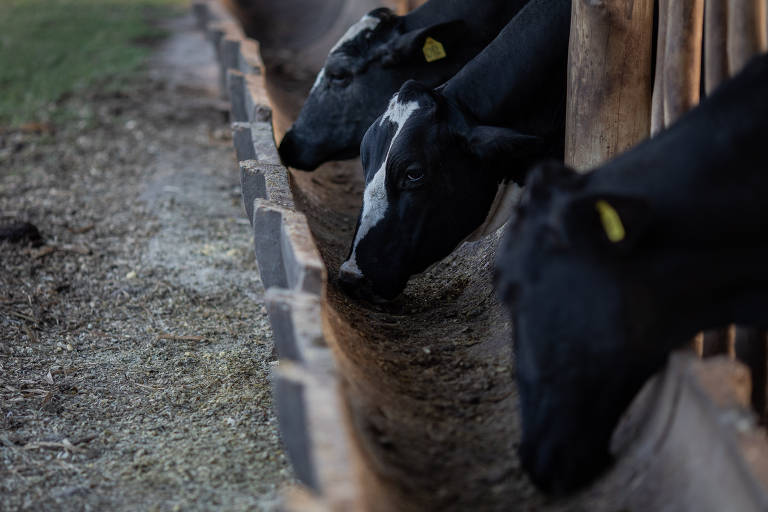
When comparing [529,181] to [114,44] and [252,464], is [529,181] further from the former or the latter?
[114,44]

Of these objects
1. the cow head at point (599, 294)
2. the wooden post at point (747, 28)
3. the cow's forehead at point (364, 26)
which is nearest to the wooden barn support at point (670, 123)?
the wooden post at point (747, 28)

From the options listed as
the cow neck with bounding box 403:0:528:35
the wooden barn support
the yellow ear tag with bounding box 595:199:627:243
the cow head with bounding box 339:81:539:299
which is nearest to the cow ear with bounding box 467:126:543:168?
the cow head with bounding box 339:81:539:299

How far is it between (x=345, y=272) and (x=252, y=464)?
130 cm

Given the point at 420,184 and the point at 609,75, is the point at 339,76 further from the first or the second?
the point at 609,75

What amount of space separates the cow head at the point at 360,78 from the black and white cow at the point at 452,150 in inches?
33.9

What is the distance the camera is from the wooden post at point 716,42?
9.80 ft

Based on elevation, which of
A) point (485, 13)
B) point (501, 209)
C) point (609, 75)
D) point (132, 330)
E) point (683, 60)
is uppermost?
point (683, 60)

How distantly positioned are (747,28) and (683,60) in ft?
1.45

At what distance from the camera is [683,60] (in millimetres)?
3254

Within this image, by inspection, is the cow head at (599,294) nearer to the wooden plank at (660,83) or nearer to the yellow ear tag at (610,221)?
the yellow ear tag at (610,221)

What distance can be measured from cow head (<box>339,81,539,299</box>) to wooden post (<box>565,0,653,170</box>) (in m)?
0.30

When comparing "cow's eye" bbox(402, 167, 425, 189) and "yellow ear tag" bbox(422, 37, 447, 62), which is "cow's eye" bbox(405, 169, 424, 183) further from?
"yellow ear tag" bbox(422, 37, 447, 62)

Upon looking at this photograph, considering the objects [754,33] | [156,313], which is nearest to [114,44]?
[156,313]

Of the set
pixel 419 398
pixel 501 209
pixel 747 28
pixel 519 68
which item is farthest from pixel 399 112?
pixel 747 28
